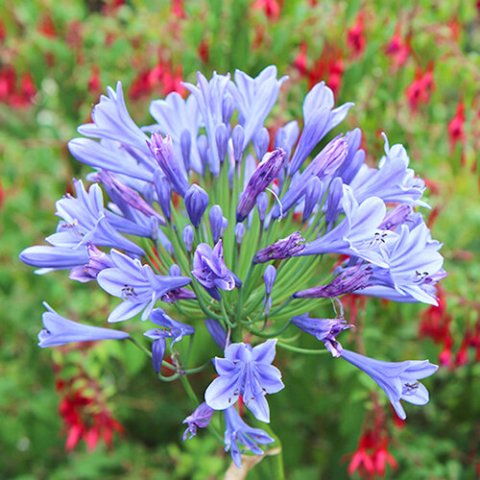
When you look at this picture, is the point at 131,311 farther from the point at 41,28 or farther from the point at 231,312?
the point at 41,28

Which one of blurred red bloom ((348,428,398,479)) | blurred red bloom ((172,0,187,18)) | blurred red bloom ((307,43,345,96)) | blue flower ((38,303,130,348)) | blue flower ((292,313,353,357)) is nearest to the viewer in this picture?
blue flower ((292,313,353,357))

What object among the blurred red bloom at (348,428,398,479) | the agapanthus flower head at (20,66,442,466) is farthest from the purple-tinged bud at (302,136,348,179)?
the blurred red bloom at (348,428,398,479)

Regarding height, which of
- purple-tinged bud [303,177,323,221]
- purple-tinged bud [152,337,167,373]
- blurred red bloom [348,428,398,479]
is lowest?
blurred red bloom [348,428,398,479]

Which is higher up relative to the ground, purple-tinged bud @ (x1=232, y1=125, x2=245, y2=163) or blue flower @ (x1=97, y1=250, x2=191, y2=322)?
purple-tinged bud @ (x1=232, y1=125, x2=245, y2=163)

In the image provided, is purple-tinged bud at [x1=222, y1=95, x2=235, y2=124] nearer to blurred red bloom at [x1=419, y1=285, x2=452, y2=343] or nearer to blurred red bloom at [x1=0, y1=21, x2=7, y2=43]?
blurred red bloom at [x1=419, y1=285, x2=452, y2=343]

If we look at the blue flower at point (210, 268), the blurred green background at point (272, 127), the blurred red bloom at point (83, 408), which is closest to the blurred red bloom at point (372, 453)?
the blurred green background at point (272, 127)

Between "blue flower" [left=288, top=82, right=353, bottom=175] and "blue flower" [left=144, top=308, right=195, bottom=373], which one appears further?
"blue flower" [left=288, top=82, right=353, bottom=175]

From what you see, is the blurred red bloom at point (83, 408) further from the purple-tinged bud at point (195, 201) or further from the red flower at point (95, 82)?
the purple-tinged bud at point (195, 201)
